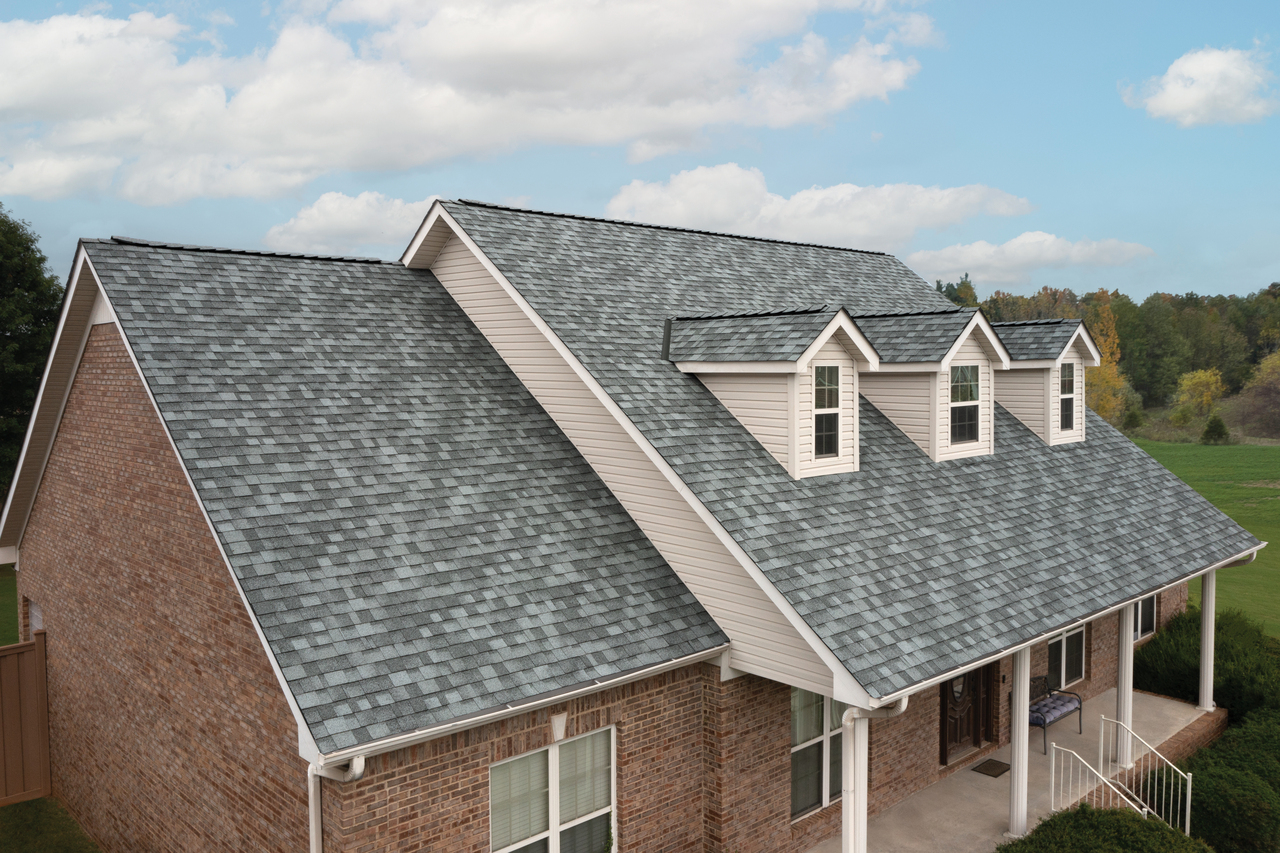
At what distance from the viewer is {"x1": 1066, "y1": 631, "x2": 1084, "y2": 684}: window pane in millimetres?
16781

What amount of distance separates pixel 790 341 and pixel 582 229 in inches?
214

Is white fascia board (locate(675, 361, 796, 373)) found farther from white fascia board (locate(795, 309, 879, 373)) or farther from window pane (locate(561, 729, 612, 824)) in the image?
window pane (locate(561, 729, 612, 824))

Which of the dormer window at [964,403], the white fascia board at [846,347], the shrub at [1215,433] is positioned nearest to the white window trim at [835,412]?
the white fascia board at [846,347]

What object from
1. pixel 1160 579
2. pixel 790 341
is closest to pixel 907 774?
pixel 1160 579

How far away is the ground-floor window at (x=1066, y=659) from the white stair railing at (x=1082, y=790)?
2.87 m

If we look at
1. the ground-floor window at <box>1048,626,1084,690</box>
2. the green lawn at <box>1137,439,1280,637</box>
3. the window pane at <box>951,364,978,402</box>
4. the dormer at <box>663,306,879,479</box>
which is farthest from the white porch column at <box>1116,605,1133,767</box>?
the green lawn at <box>1137,439,1280,637</box>

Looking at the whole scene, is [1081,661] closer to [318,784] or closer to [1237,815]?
[1237,815]

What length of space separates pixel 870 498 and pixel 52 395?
11.6m

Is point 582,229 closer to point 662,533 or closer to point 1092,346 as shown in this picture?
point 662,533

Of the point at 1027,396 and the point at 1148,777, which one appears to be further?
the point at 1027,396

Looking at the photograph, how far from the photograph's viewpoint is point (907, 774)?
12.6 metres

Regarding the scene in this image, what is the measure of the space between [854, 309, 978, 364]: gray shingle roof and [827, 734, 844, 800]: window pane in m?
5.54

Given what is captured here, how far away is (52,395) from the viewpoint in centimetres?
1263

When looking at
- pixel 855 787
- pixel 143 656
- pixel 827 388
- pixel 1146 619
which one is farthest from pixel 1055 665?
pixel 143 656
